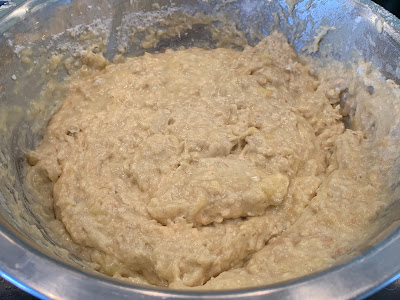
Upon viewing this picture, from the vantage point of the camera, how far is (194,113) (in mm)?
2334

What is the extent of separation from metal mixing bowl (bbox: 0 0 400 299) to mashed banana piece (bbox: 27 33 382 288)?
0.16 meters

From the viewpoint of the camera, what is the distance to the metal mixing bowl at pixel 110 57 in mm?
1173

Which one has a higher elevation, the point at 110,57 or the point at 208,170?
the point at 208,170

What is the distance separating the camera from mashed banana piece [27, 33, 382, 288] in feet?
5.65

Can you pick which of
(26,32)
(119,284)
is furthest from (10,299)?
(26,32)

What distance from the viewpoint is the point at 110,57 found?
2.85m

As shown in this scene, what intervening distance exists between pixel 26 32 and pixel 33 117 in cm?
52

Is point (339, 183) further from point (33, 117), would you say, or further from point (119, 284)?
point (33, 117)

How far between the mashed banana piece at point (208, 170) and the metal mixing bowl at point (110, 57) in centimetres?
16

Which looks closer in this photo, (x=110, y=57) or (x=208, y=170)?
(x=208, y=170)

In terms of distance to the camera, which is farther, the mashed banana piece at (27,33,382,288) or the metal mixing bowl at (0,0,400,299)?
the mashed banana piece at (27,33,382,288)

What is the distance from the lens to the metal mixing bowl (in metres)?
1.17

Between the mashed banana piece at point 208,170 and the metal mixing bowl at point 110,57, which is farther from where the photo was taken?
the mashed banana piece at point 208,170

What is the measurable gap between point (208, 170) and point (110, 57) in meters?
1.38
